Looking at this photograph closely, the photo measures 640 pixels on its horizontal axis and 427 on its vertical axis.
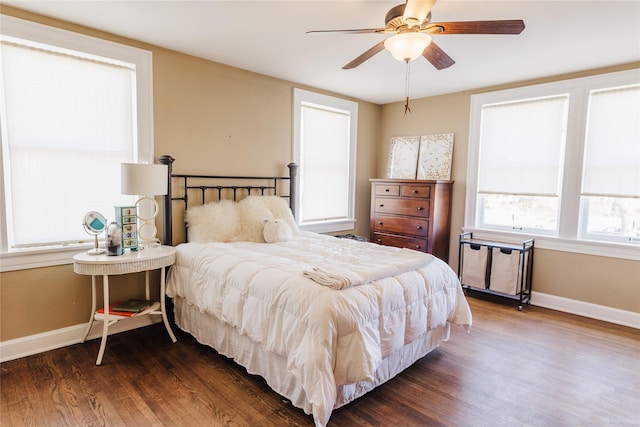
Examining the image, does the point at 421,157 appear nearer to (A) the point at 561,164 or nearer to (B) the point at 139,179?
(A) the point at 561,164

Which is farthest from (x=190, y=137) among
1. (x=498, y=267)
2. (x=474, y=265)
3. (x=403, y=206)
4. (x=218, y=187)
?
(x=498, y=267)

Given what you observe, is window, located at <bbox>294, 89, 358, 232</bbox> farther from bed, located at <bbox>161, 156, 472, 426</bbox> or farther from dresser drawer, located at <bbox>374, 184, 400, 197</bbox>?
bed, located at <bbox>161, 156, 472, 426</bbox>

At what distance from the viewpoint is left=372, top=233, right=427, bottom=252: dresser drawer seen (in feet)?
14.3

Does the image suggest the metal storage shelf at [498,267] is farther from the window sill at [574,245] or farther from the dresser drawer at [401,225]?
the dresser drawer at [401,225]

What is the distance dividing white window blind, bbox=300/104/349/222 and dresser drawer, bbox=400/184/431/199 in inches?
34.4

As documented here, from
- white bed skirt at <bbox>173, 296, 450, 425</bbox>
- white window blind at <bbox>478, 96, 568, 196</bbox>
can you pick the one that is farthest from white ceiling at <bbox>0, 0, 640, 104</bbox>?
white bed skirt at <bbox>173, 296, 450, 425</bbox>

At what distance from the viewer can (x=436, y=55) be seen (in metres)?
2.32

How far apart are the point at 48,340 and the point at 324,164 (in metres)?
3.32

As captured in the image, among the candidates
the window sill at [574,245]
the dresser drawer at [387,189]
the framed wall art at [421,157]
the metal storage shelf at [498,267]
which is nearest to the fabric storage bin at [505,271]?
the metal storage shelf at [498,267]

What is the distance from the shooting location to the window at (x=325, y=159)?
440 centimetres

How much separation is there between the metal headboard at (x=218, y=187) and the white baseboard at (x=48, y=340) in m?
0.85

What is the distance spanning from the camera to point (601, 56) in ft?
10.4

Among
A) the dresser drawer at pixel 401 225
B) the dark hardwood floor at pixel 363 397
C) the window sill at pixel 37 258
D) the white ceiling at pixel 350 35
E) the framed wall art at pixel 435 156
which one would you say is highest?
the white ceiling at pixel 350 35

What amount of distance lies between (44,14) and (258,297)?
2.54 metres
